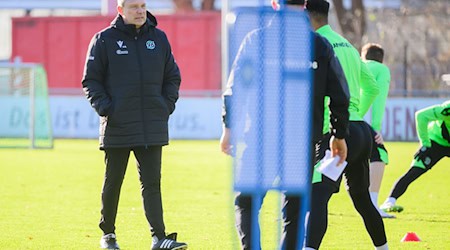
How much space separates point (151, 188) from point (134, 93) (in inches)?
29.6

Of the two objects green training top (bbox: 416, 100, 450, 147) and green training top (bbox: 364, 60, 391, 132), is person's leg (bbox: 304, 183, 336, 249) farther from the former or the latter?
green training top (bbox: 416, 100, 450, 147)

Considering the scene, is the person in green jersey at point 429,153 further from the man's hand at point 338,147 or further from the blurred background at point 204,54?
the blurred background at point 204,54

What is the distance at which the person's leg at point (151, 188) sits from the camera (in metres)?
9.41

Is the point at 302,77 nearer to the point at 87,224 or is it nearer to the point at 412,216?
the point at 87,224

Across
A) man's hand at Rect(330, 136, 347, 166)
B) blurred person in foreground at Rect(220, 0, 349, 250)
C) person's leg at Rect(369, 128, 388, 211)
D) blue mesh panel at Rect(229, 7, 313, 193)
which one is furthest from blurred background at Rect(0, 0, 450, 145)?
blue mesh panel at Rect(229, 7, 313, 193)

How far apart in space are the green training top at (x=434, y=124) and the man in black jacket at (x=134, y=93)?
12.3 feet

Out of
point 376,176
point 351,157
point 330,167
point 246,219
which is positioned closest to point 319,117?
point 330,167

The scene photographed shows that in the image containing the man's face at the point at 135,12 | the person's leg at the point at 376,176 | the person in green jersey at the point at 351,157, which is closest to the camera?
the person in green jersey at the point at 351,157

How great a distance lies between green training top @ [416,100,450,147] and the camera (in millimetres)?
12227

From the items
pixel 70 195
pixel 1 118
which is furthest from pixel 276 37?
pixel 1 118

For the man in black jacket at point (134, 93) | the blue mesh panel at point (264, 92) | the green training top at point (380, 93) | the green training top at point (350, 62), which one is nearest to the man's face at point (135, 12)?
the man in black jacket at point (134, 93)

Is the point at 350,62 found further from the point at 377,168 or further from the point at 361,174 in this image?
the point at 377,168

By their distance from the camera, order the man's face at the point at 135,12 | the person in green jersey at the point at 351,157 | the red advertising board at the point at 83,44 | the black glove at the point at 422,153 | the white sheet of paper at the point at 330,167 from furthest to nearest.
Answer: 1. the red advertising board at the point at 83,44
2. the black glove at the point at 422,153
3. the man's face at the point at 135,12
4. the person in green jersey at the point at 351,157
5. the white sheet of paper at the point at 330,167

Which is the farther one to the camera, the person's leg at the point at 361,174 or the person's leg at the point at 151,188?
the person's leg at the point at 151,188
